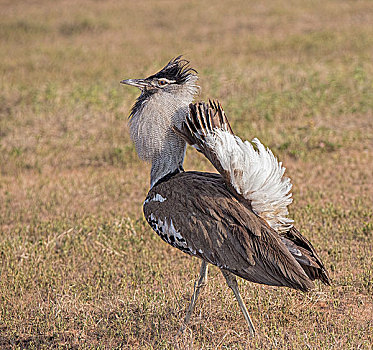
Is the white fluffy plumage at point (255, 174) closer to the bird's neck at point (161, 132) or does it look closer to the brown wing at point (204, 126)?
the brown wing at point (204, 126)

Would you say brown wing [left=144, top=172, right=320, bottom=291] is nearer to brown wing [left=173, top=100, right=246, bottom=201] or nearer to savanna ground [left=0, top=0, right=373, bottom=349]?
brown wing [left=173, top=100, right=246, bottom=201]

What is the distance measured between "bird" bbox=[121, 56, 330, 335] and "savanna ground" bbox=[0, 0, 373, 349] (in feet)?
1.82

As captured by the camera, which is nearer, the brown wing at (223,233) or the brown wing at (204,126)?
the brown wing at (223,233)

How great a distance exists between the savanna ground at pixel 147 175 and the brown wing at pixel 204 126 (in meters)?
1.23

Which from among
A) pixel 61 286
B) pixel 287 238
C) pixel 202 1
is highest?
pixel 202 1

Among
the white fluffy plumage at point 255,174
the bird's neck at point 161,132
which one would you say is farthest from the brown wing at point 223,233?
the bird's neck at point 161,132

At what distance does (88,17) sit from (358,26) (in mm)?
8337

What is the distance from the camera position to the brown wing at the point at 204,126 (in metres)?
3.82

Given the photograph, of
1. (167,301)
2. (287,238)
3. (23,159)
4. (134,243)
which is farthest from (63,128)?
(287,238)

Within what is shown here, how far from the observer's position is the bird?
144 inches

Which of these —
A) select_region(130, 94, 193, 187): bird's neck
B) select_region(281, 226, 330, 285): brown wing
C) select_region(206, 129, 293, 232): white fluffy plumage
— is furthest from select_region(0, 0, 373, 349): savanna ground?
select_region(130, 94, 193, 187): bird's neck

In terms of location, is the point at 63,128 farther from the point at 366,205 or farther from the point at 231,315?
the point at 231,315

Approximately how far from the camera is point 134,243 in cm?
575

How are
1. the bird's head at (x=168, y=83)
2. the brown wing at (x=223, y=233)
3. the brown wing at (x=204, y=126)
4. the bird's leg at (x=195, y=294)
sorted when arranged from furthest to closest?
the bird's head at (x=168, y=83), the bird's leg at (x=195, y=294), the brown wing at (x=204, y=126), the brown wing at (x=223, y=233)
